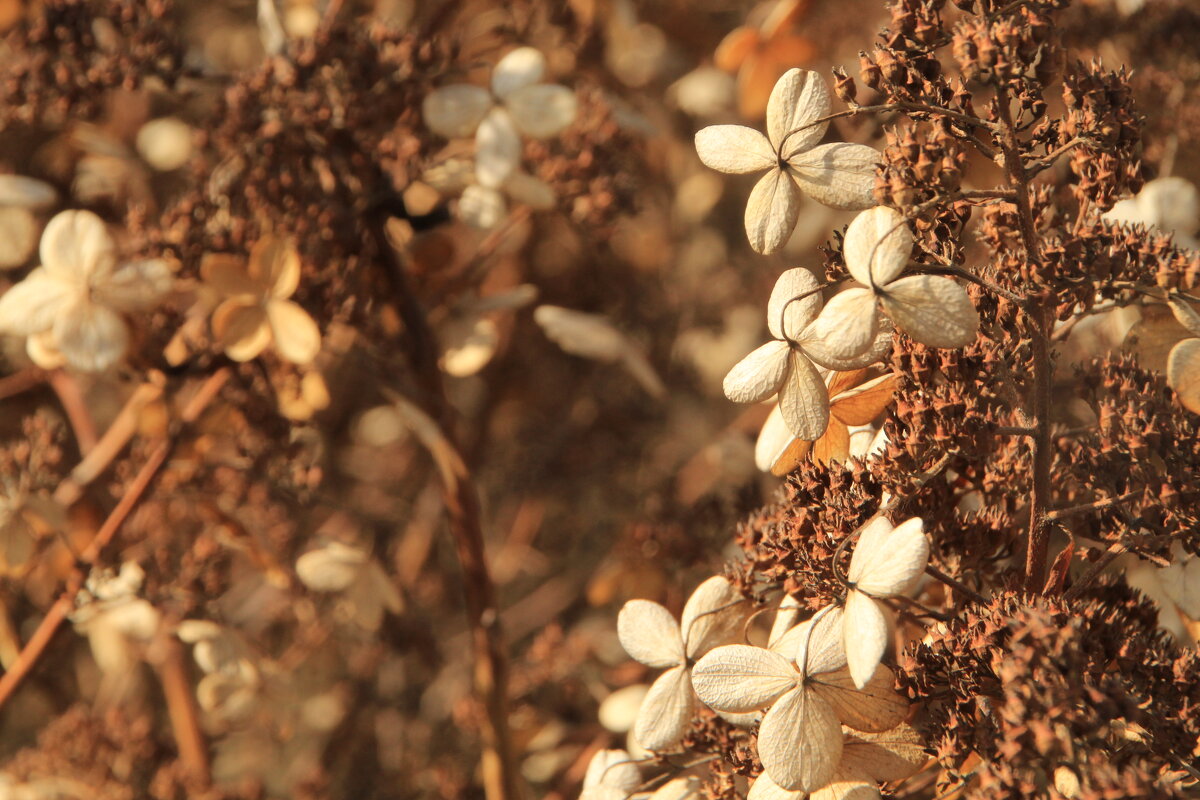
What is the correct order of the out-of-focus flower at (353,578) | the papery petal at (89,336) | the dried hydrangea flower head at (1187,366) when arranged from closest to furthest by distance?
the dried hydrangea flower head at (1187,366), the papery petal at (89,336), the out-of-focus flower at (353,578)

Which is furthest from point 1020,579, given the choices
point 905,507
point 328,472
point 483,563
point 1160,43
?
point 328,472

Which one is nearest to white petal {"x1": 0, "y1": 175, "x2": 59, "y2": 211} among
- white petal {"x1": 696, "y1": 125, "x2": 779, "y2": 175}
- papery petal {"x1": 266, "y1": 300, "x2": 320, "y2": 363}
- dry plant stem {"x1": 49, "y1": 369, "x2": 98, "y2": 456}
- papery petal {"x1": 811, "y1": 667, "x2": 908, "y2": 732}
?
dry plant stem {"x1": 49, "y1": 369, "x2": 98, "y2": 456}

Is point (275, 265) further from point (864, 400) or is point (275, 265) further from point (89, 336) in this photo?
point (864, 400)

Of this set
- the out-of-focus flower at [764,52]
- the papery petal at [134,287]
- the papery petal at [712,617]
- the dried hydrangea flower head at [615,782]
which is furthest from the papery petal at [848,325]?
the out-of-focus flower at [764,52]

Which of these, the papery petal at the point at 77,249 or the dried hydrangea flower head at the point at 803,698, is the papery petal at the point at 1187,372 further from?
the papery petal at the point at 77,249

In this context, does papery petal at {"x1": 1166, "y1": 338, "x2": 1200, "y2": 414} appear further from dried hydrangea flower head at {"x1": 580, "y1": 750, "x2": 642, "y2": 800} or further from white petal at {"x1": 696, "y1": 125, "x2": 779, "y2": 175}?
dried hydrangea flower head at {"x1": 580, "y1": 750, "x2": 642, "y2": 800}
